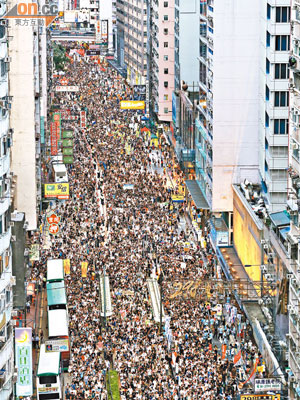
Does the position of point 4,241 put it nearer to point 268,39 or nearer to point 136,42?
point 268,39

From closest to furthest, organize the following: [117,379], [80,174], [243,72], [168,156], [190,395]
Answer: [190,395], [117,379], [243,72], [80,174], [168,156]

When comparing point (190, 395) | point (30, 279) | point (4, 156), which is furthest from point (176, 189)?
point (4, 156)

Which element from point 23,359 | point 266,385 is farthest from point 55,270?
point 266,385

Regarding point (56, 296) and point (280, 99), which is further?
point (280, 99)

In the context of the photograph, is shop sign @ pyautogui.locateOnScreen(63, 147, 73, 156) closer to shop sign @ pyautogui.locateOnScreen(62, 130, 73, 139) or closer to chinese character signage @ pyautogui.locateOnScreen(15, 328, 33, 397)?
shop sign @ pyautogui.locateOnScreen(62, 130, 73, 139)

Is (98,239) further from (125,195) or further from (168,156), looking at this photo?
(168,156)

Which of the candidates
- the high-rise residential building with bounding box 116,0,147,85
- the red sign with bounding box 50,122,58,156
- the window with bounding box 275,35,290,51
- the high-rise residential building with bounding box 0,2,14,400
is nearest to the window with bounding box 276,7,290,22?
the window with bounding box 275,35,290,51

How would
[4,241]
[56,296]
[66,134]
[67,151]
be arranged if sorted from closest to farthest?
[4,241] < [56,296] < [67,151] < [66,134]
